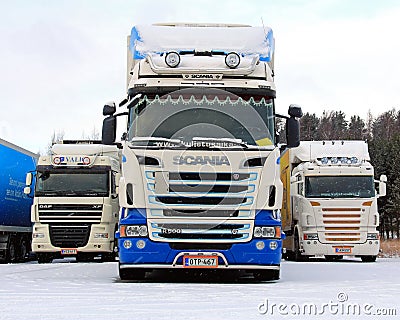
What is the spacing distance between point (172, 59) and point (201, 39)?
1.24m

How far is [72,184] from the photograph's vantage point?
2130cm

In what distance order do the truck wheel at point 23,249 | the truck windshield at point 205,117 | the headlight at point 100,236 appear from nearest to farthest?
the truck windshield at point 205,117 < the headlight at point 100,236 < the truck wheel at point 23,249

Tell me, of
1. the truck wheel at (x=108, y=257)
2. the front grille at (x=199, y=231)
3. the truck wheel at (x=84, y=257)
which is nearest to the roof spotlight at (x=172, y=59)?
the front grille at (x=199, y=231)

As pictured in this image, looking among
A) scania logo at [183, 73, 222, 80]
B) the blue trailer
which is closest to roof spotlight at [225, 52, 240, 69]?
scania logo at [183, 73, 222, 80]

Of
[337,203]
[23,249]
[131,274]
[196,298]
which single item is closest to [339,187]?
[337,203]

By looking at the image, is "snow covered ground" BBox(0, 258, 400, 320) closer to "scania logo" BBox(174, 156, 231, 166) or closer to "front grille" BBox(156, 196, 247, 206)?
"front grille" BBox(156, 196, 247, 206)

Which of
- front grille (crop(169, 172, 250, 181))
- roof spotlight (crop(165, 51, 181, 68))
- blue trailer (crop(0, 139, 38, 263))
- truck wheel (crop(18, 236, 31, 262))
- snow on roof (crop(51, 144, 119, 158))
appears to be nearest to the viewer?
front grille (crop(169, 172, 250, 181))

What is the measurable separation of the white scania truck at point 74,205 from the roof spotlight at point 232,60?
9.87m

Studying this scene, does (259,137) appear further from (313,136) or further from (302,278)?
(313,136)

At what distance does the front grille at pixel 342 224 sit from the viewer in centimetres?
2280

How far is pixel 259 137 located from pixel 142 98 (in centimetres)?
194

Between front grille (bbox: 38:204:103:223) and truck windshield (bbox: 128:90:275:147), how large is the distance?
30.3ft

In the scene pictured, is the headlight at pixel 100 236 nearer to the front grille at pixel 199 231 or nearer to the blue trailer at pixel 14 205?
the blue trailer at pixel 14 205

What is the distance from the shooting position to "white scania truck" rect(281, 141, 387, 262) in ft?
74.8
